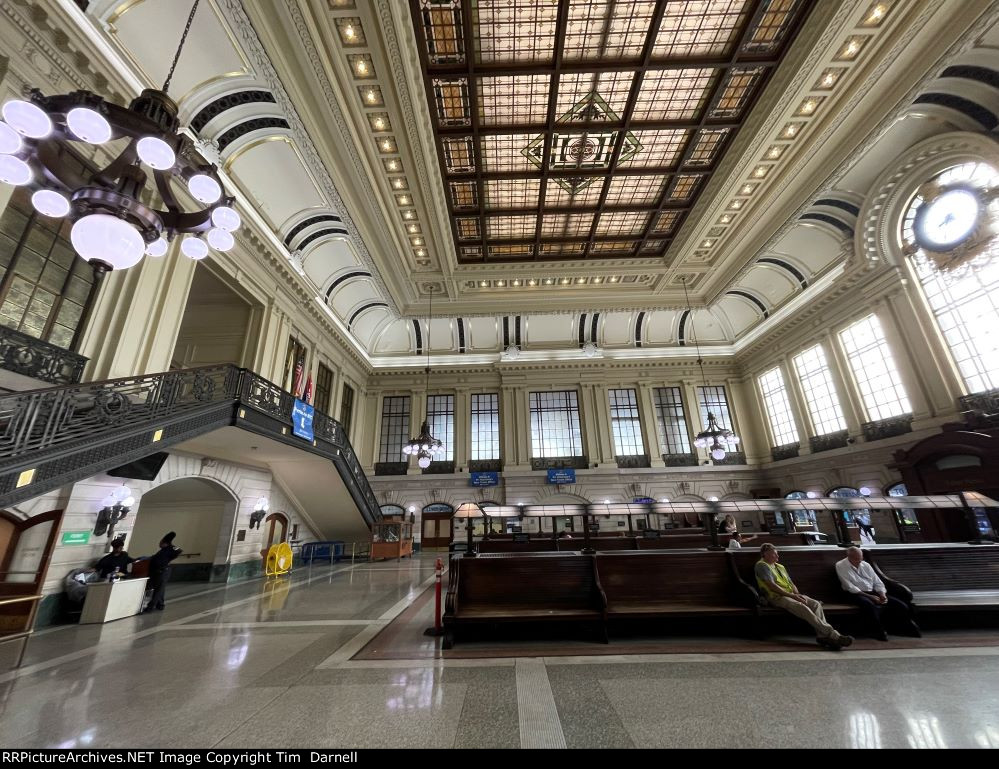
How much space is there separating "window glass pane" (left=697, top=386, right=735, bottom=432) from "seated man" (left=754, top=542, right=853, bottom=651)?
610 inches

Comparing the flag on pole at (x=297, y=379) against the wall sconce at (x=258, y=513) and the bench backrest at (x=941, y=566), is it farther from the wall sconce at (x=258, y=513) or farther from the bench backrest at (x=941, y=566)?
the bench backrest at (x=941, y=566)

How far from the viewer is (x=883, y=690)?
9.50 feet

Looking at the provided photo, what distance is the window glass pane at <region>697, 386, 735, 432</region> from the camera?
18719mm

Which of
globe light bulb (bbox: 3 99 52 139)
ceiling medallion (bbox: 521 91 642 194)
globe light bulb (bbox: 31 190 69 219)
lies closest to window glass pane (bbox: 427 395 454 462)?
ceiling medallion (bbox: 521 91 642 194)

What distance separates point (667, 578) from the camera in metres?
4.79

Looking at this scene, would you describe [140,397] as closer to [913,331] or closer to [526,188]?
[526,188]

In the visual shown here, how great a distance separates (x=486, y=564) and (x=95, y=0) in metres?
9.96

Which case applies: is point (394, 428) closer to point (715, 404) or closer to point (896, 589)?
point (715, 404)

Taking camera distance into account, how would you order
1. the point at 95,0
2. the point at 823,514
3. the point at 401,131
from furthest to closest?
the point at 823,514 < the point at 401,131 < the point at 95,0

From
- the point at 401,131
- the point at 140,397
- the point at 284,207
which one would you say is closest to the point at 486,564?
the point at 140,397

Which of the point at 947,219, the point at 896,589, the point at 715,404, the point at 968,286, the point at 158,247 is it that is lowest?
the point at 896,589

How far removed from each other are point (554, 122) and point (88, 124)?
330 inches

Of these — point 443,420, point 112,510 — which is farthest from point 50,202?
point 443,420

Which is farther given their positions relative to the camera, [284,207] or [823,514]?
[823,514]
